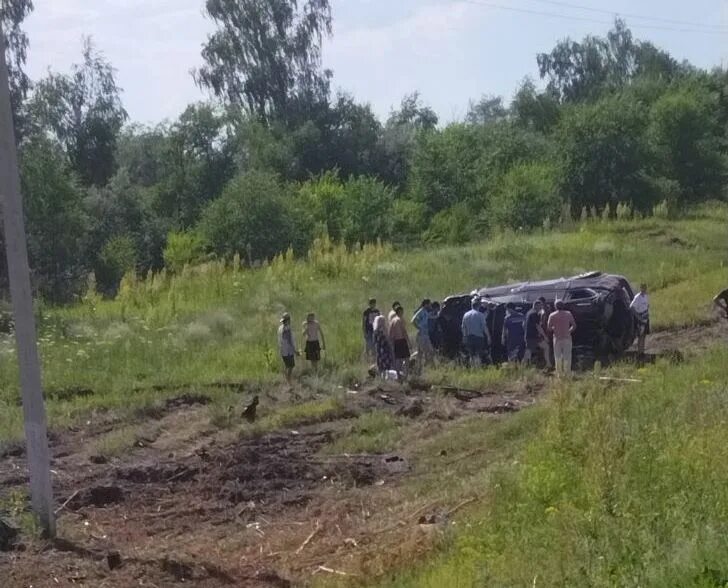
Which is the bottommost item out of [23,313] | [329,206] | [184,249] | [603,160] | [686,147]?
[184,249]

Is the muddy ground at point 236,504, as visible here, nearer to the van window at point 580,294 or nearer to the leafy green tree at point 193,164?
the van window at point 580,294

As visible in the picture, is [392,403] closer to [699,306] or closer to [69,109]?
[699,306]

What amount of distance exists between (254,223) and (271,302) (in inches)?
678

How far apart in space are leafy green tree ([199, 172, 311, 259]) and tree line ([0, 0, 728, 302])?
63 millimetres

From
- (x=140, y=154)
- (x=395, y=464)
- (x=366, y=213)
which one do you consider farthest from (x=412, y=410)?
(x=140, y=154)

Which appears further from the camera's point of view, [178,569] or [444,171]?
[444,171]

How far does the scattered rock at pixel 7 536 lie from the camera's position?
485 inches

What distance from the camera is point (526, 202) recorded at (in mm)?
57688

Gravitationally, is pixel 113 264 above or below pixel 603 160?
below

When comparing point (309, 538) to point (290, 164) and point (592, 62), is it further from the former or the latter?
point (592, 62)

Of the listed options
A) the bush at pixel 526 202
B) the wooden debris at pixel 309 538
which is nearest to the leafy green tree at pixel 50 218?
the bush at pixel 526 202

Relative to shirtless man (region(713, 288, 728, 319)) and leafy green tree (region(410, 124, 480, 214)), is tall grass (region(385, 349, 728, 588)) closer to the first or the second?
shirtless man (region(713, 288, 728, 319))

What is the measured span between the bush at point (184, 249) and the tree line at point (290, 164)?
89 millimetres

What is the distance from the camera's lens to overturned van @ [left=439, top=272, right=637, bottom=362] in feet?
78.7
